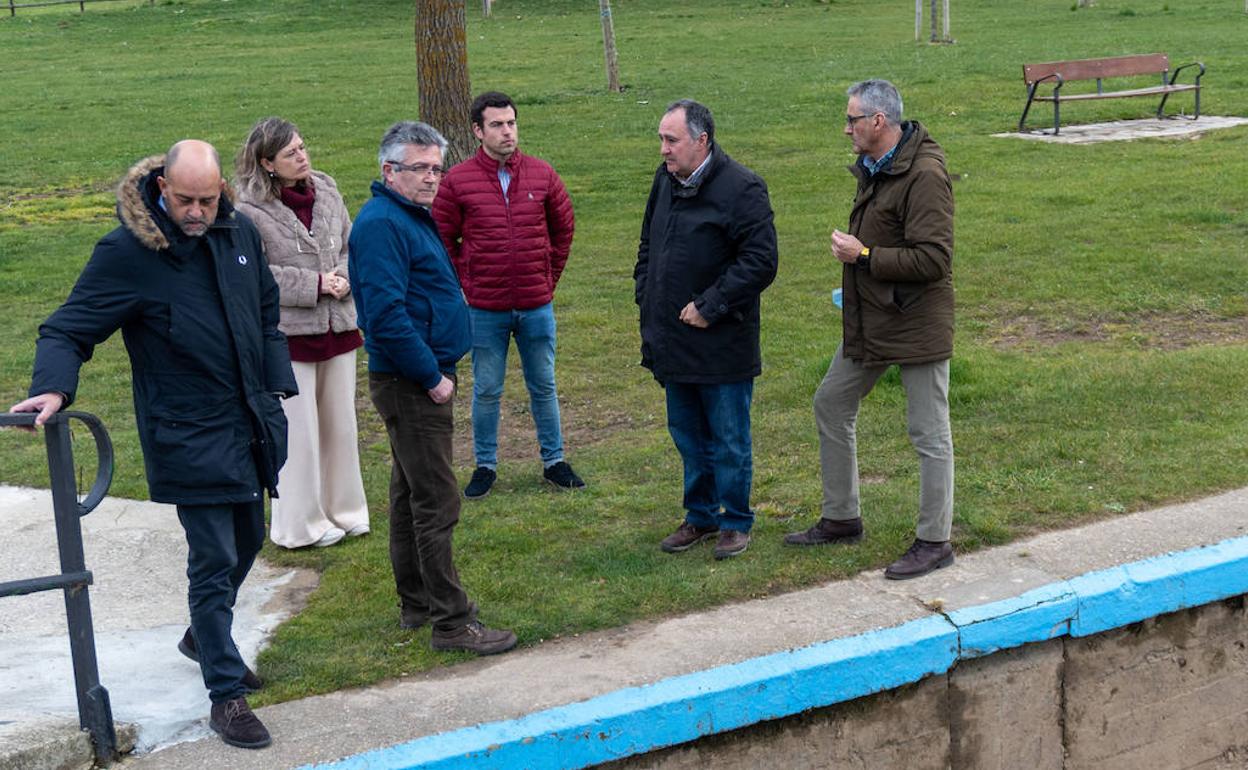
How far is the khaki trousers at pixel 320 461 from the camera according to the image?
20.3ft

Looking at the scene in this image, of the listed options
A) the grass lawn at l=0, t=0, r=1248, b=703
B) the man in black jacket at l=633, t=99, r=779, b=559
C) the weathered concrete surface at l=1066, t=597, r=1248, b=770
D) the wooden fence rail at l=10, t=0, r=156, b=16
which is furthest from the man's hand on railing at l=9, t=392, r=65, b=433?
the wooden fence rail at l=10, t=0, r=156, b=16

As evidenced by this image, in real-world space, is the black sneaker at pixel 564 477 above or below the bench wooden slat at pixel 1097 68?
below

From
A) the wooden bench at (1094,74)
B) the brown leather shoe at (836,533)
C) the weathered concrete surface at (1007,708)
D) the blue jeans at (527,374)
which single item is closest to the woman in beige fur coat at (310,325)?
the blue jeans at (527,374)

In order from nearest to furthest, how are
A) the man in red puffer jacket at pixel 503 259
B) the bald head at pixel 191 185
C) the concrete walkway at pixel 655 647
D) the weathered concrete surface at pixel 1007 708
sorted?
1. the bald head at pixel 191 185
2. the concrete walkway at pixel 655 647
3. the weathered concrete surface at pixel 1007 708
4. the man in red puffer jacket at pixel 503 259

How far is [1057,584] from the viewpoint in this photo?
529 cm

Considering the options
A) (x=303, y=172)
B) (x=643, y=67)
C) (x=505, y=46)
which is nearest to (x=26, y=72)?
(x=505, y=46)

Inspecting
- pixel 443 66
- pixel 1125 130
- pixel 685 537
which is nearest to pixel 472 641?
pixel 685 537

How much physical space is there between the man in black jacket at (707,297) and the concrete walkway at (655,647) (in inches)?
28.3

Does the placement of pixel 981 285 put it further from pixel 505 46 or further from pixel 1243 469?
pixel 505 46

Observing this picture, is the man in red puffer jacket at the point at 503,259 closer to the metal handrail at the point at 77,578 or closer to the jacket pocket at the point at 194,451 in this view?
the jacket pocket at the point at 194,451

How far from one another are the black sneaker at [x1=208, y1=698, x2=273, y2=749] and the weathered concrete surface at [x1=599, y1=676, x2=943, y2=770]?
1047mm

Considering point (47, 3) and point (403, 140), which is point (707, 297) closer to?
point (403, 140)

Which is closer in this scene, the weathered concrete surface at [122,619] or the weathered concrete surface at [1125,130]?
the weathered concrete surface at [122,619]

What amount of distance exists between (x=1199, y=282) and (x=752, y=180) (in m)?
5.67
